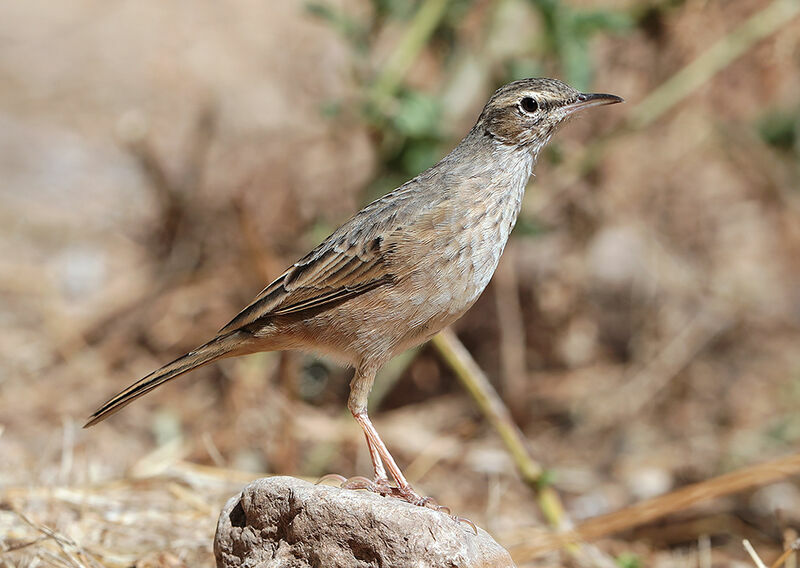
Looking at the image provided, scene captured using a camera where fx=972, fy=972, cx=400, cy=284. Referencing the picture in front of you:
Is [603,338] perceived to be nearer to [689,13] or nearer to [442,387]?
[442,387]

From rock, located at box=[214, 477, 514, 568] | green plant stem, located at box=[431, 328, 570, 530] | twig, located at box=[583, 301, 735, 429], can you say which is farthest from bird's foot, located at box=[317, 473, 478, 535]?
twig, located at box=[583, 301, 735, 429]

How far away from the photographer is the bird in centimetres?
396

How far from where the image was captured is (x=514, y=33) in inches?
260

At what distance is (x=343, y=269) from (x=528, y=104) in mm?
1084

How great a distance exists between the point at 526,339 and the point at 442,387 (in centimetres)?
91

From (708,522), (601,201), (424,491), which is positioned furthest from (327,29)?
(708,522)

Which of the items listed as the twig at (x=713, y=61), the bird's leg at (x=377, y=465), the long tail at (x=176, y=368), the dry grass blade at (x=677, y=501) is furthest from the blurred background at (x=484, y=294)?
the bird's leg at (x=377, y=465)

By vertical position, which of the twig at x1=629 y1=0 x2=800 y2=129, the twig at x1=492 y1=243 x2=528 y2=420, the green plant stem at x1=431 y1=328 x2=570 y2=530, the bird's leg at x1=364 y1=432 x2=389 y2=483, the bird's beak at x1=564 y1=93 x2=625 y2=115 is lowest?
the bird's leg at x1=364 y1=432 x2=389 y2=483

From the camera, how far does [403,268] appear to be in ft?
13.1

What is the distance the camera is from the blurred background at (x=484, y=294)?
20.3 feet

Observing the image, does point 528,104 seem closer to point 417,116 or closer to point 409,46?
point 417,116

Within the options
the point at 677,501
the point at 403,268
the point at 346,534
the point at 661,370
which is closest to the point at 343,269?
the point at 403,268

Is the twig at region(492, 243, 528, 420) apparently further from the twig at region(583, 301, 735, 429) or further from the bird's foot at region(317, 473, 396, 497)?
the bird's foot at region(317, 473, 396, 497)

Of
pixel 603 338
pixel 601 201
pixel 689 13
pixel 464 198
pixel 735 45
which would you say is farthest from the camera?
→ pixel 603 338
